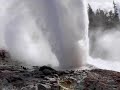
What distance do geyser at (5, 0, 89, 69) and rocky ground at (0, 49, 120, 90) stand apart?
2.02 metres

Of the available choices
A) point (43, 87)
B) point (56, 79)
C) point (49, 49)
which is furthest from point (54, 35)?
point (43, 87)

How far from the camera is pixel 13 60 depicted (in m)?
21.3

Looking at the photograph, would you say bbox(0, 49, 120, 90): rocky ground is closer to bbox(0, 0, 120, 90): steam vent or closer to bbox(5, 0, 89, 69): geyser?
bbox(0, 0, 120, 90): steam vent

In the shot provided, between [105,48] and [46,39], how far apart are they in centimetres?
1394

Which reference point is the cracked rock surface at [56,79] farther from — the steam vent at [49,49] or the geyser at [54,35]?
the geyser at [54,35]

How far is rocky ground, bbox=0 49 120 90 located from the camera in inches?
599

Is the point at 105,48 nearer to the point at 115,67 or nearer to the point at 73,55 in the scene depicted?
the point at 115,67

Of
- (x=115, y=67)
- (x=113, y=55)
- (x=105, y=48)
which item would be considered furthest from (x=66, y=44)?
(x=105, y=48)

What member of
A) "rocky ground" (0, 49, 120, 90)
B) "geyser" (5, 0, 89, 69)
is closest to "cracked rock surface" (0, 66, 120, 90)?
"rocky ground" (0, 49, 120, 90)

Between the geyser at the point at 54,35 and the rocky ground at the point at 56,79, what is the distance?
2016 millimetres

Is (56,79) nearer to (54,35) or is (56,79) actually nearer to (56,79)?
(56,79)

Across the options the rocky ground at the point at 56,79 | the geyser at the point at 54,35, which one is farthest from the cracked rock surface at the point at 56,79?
the geyser at the point at 54,35

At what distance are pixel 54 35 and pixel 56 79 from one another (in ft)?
14.5

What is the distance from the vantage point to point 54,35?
66.0 feet
